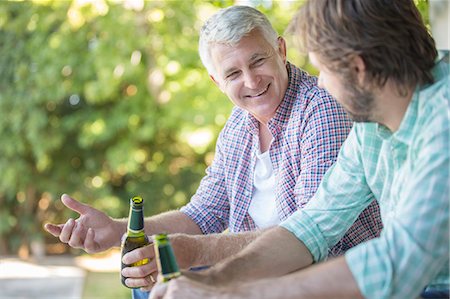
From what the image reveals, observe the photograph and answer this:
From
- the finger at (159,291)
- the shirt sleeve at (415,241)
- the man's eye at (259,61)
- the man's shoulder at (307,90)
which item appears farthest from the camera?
the man's eye at (259,61)

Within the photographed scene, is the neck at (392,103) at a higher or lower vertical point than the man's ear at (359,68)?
lower

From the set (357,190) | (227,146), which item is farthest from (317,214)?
(227,146)

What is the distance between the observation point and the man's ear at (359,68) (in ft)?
4.83

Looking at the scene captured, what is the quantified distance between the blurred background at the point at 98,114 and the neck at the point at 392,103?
11.3 ft

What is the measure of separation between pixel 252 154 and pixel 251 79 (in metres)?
0.27

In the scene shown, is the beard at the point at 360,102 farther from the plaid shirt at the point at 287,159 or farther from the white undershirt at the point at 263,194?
the white undershirt at the point at 263,194

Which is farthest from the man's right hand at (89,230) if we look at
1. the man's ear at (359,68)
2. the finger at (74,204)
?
the man's ear at (359,68)

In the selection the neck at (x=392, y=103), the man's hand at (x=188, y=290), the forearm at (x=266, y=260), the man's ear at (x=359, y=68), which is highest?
the man's ear at (x=359, y=68)

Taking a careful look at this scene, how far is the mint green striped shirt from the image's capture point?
4.34ft

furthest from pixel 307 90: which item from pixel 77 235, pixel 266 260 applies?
pixel 77 235

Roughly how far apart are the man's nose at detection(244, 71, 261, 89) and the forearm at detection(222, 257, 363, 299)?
104 centimetres

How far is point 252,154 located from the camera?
2.43 metres

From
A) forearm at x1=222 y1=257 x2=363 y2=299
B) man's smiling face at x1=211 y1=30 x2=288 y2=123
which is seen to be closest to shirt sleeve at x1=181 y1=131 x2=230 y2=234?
man's smiling face at x1=211 y1=30 x2=288 y2=123

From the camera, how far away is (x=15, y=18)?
265 inches
